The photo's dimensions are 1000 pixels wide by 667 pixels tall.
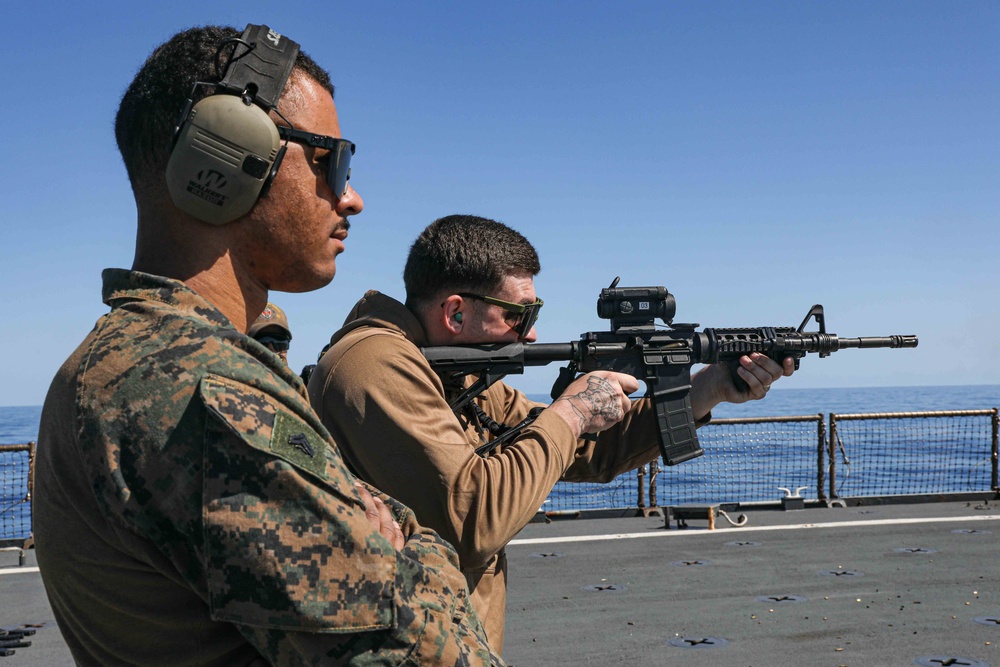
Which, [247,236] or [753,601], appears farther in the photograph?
[753,601]

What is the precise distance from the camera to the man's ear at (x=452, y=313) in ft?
11.8

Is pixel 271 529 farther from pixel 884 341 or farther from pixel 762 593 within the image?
pixel 762 593

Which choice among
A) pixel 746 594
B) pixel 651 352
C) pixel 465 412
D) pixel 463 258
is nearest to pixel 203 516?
pixel 463 258

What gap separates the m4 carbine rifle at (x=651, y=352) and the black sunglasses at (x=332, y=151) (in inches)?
68.8

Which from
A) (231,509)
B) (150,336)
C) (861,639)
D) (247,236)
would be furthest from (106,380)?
(861,639)

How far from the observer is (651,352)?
15.2ft

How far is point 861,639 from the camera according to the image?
6.00 metres

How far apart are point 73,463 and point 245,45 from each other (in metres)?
0.82

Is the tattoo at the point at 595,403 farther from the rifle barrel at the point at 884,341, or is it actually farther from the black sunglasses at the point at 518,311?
the rifle barrel at the point at 884,341

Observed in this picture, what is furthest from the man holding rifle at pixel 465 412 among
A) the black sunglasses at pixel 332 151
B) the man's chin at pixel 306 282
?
the black sunglasses at pixel 332 151

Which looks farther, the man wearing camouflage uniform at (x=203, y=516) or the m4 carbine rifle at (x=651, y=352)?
the m4 carbine rifle at (x=651, y=352)

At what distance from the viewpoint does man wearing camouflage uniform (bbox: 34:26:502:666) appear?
47.1 inches

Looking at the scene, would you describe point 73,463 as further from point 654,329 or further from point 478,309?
point 654,329

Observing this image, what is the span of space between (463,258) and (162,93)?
75.5 inches
